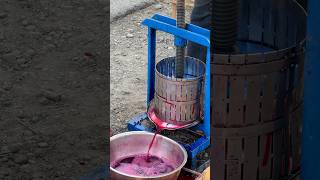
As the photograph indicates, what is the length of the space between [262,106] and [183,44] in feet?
3.17

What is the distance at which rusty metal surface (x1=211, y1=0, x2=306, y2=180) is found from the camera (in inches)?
84.2

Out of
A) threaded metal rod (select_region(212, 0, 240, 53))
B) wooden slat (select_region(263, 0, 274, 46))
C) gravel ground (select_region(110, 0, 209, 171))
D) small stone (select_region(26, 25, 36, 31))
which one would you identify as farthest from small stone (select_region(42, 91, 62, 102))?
gravel ground (select_region(110, 0, 209, 171))

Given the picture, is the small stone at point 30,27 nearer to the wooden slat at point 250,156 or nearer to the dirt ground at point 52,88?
the dirt ground at point 52,88

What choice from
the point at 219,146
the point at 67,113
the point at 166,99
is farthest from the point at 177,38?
the point at 67,113

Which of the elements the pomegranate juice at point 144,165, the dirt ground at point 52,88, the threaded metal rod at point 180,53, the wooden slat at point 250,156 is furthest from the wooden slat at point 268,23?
the dirt ground at point 52,88

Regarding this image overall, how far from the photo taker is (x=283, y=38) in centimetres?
245

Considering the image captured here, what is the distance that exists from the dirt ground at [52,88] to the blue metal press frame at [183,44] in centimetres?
175

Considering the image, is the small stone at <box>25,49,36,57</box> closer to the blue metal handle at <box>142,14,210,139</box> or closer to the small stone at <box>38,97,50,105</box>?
the small stone at <box>38,97,50,105</box>

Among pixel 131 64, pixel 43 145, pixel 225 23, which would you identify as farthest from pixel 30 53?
pixel 131 64

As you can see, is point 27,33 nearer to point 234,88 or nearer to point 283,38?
point 234,88

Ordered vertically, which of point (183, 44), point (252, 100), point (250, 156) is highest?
point (252, 100)

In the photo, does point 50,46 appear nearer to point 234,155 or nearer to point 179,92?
point 234,155

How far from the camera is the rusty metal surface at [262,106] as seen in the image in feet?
7.02

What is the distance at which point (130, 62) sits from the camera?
4258mm
